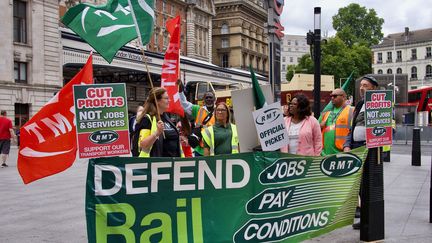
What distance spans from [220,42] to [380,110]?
91328 millimetres

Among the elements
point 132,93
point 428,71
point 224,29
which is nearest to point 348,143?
point 132,93

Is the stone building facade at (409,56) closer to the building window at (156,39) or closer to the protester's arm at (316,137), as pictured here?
the building window at (156,39)

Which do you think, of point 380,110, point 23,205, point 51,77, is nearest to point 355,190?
point 380,110

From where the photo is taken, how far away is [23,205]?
840 cm

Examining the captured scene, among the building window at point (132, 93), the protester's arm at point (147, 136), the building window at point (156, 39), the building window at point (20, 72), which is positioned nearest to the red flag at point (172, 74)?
the protester's arm at point (147, 136)

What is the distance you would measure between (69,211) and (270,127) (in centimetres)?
420

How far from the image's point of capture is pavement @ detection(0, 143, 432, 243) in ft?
20.5

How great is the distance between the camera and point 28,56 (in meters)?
34.7

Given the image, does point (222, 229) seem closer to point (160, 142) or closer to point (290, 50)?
point (160, 142)

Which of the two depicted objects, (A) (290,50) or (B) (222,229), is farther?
(A) (290,50)

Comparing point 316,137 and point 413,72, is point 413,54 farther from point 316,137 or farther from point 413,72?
point 316,137

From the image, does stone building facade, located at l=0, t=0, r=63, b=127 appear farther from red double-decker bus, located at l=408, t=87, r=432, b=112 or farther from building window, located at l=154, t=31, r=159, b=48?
red double-decker bus, located at l=408, t=87, r=432, b=112

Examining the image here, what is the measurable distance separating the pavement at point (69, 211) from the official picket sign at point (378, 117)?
121cm

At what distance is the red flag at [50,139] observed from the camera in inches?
197
